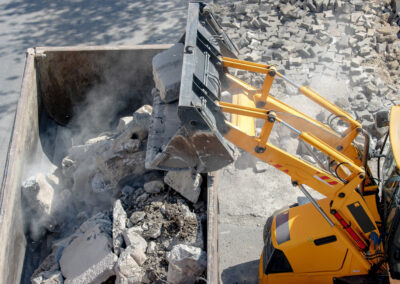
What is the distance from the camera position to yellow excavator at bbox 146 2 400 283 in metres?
3.23

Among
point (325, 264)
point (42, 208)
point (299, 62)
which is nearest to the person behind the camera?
point (325, 264)

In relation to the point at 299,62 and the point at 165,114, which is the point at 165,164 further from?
the point at 299,62

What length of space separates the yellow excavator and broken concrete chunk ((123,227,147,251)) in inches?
26.0

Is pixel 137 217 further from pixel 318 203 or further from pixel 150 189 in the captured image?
pixel 318 203

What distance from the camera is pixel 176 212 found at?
3.95 meters

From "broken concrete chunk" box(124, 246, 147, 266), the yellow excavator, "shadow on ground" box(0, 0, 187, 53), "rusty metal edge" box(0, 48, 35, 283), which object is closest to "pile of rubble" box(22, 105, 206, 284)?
"broken concrete chunk" box(124, 246, 147, 266)

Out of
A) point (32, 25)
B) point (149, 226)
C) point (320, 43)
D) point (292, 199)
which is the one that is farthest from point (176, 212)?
point (32, 25)

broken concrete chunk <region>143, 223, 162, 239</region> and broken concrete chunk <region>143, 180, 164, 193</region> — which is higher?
broken concrete chunk <region>143, 180, 164, 193</region>

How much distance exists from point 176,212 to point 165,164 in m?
0.55

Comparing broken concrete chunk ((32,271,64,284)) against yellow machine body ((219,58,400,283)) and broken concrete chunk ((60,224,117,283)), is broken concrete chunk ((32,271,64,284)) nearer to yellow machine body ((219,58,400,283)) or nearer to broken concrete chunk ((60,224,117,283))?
broken concrete chunk ((60,224,117,283))

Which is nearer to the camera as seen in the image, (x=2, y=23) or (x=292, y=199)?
(x=292, y=199)

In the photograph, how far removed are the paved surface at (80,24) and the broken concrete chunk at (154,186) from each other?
4.40m

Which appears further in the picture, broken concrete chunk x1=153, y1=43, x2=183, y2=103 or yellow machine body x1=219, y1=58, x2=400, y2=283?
broken concrete chunk x1=153, y1=43, x2=183, y2=103

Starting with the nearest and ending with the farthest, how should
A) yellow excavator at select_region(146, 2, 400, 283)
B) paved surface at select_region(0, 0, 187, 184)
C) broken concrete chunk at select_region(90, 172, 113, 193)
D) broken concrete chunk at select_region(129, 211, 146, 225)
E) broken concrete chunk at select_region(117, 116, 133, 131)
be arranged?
yellow excavator at select_region(146, 2, 400, 283) → broken concrete chunk at select_region(129, 211, 146, 225) → broken concrete chunk at select_region(90, 172, 113, 193) → broken concrete chunk at select_region(117, 116, 133, 131) → paved surface at select_region(0, 0, 187, 184)
